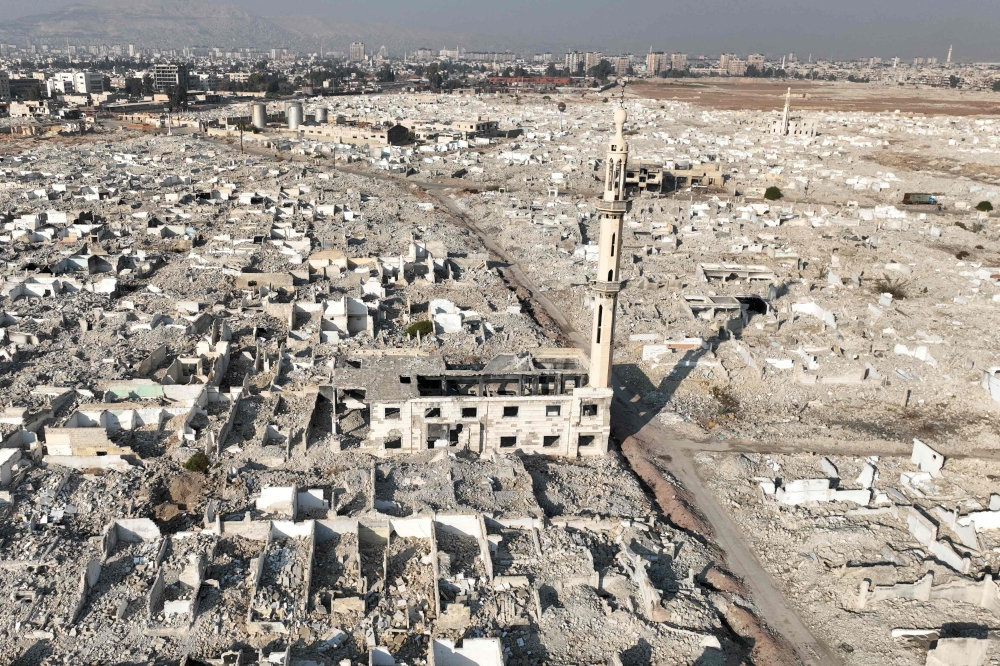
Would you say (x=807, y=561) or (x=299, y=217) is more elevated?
(x=299, y=217)

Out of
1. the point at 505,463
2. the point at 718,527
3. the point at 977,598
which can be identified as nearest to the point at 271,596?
the point at 505,463

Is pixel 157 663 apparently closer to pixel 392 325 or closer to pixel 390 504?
pixel 390 504

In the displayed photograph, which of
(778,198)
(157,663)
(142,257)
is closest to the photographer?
(157,663)

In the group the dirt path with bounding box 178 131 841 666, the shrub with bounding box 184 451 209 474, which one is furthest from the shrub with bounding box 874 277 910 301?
the shrub with bounding box 184 451 209 474

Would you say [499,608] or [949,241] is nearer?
[499,608]

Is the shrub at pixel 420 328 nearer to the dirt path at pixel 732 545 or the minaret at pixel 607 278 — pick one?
the dirt path at pixel 732 545

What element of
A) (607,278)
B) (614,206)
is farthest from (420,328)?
(614,206)

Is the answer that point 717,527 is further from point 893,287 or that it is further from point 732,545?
point 893,287

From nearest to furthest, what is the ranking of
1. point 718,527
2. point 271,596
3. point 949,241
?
point 271,596
point 718,527
point 949,241
